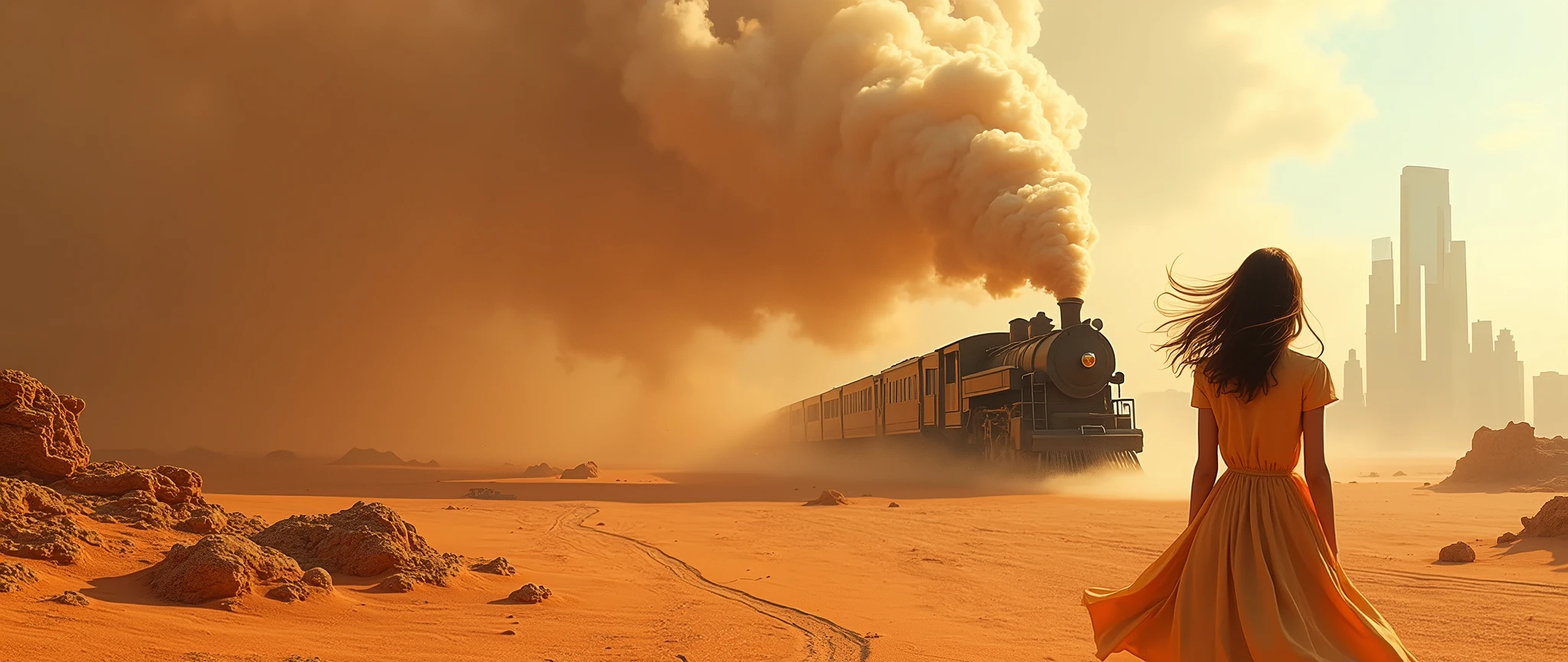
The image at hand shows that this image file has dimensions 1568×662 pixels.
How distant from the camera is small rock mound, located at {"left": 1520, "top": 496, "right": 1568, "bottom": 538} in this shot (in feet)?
27.8

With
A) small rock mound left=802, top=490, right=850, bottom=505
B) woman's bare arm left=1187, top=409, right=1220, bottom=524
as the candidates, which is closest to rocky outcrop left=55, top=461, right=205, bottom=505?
woman's bare arm left=1187, top=409, right=1220, bottom=524

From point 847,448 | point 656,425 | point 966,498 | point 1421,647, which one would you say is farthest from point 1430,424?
point 1421,647

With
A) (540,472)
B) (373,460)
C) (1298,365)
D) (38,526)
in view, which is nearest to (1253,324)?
(1298,365)

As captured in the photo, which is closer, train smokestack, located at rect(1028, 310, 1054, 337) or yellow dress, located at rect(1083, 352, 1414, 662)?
yellow dress, located at rect(1083, 352, 1414, 662)

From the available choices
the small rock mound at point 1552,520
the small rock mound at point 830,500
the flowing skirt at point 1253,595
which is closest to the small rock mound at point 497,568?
the flowing skirt at point 1253,595

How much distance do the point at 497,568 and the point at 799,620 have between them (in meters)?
2.26

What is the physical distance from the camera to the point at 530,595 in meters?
5.71

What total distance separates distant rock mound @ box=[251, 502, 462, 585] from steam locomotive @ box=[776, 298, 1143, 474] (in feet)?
44.1

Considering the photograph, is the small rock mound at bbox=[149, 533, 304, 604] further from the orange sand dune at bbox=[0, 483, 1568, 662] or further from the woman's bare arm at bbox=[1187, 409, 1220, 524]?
the woman's bare arm at bbox=[1187, 409, 1220, 524]

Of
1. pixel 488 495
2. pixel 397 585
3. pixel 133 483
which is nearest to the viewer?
pixel 397 585

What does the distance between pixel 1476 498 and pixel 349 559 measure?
16868 mm

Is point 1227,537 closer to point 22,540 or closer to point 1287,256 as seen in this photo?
point 1287,256

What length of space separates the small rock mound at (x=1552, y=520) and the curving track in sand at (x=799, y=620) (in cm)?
707

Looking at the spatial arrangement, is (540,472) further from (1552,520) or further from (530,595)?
(1552,520)
